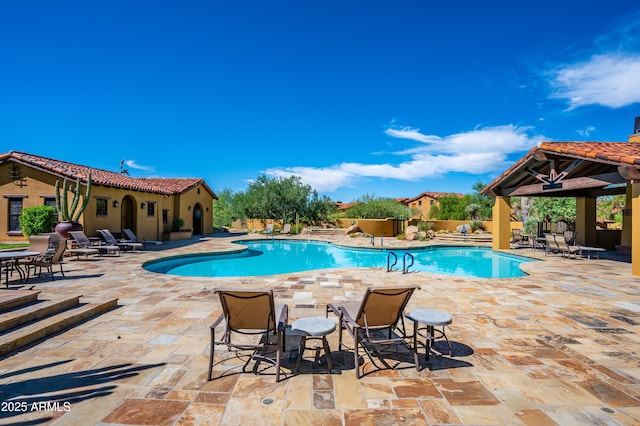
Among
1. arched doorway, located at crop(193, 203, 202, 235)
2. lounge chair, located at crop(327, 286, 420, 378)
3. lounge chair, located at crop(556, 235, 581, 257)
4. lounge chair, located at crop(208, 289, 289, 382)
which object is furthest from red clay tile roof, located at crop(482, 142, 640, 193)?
arched doorway, located at crop(193, 203, 202, 235)

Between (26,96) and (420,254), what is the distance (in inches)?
899

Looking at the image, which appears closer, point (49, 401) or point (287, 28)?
point (49, 401)

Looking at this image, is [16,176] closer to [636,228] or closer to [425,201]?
[636,228]

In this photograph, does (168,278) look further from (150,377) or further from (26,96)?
(26,96)

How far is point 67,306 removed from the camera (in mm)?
4828

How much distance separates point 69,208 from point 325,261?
10.5 metres

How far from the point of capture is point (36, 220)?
1191cm

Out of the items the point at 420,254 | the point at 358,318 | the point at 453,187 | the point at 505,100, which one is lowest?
the point at 420,254

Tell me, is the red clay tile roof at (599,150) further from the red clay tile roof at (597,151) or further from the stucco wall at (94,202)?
the stucco wall at (94,202)

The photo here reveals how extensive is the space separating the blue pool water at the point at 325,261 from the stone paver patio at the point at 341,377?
527cm

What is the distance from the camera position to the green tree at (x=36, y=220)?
39.0 ft

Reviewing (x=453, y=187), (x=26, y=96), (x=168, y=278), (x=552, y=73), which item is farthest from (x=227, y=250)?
(x=453, y=187)

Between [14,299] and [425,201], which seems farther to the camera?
[425,201]

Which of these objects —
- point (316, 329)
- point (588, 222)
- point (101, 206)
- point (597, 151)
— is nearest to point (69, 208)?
point (101, 206)
